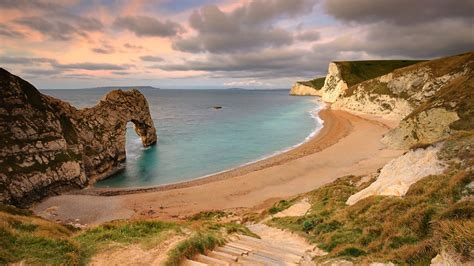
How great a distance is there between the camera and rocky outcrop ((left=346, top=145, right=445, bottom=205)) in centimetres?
1516

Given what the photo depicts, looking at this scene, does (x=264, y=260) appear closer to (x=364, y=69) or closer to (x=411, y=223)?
(x=411, y=223)

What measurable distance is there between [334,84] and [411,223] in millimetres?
148358

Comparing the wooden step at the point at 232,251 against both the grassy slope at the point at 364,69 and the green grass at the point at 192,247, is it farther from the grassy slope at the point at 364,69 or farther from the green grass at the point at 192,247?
the grassy slope at the point at 364,69

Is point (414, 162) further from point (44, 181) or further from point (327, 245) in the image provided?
point (44, 181)

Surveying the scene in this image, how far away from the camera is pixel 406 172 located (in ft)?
54.4

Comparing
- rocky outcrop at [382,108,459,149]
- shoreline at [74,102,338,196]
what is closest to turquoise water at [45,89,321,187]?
shoreline at [74,102,338,196]

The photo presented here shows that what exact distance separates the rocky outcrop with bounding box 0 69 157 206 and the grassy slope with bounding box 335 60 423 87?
119 metres

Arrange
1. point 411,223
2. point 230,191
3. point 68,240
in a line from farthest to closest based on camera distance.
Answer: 1. point 230,191
2. point 68,240
3. point 411,223

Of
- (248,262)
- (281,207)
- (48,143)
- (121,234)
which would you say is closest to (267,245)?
(248,262)

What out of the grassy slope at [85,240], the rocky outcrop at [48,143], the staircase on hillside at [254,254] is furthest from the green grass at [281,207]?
the rocky outcrop at [48,143]

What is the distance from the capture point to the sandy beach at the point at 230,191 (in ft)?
91.7

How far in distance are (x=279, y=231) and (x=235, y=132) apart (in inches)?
2273

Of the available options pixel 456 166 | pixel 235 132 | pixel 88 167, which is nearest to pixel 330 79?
pixel 235 132

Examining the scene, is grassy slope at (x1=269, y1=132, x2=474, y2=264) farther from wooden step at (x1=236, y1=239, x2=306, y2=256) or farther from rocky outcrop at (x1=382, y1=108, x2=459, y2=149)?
rocky outcrop at (x1=382, y1=108, x2=459, y2=149)
